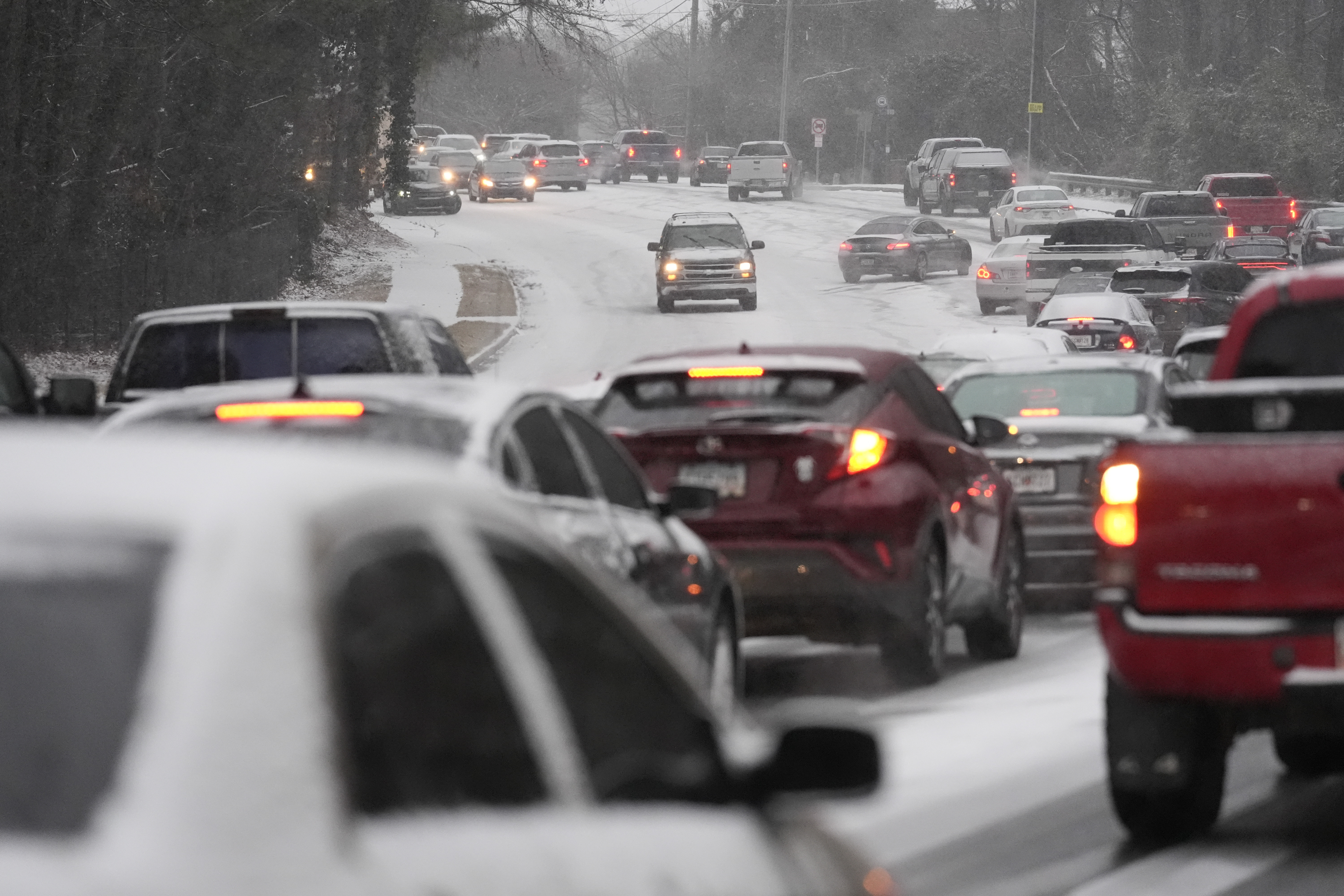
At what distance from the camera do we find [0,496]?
246 centimetres

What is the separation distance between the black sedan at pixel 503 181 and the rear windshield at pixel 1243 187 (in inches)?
1018

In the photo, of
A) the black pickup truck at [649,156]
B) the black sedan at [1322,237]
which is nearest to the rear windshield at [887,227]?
the black sedan at [1322,237]

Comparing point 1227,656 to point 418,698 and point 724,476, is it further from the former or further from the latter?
point 418,698

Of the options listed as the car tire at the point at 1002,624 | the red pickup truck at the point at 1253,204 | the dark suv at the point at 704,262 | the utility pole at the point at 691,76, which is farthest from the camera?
the utility pole at the point at 691,76

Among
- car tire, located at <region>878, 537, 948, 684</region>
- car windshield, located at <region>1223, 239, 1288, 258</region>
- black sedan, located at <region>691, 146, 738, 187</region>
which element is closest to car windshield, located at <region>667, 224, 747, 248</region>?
car windshield, located at <region>1223, 239, 1288, 258</region>

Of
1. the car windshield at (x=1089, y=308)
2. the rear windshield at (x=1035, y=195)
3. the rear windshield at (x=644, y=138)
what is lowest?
the car windshield at (x=1089, y=308)

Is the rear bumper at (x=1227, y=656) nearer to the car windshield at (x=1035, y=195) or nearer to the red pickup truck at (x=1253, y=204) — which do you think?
the red pickup truck at (x=1253, y=204)

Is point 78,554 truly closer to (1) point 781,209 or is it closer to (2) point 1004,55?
(1) point 781,209

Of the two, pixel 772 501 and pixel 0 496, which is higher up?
pixel 0 496

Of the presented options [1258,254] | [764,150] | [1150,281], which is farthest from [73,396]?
[764,150]

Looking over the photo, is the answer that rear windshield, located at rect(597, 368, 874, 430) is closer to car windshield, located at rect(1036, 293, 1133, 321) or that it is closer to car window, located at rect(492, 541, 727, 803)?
car window, located at rect(492, 541, 727, 803)

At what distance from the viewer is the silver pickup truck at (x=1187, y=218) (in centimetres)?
5022

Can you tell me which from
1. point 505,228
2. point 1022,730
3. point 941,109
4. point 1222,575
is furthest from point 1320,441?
point 941,109

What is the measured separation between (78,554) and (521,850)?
1.95ft
